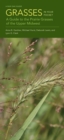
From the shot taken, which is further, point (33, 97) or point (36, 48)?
point (36, 48)

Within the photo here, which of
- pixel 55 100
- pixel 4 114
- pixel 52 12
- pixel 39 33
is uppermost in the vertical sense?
pixel 52 12

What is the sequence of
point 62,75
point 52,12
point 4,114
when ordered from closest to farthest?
point 62,75 < point 4,114 < point 52,12

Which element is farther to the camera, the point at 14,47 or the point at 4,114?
the point at 14,47

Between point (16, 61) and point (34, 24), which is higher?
point (34, 24)

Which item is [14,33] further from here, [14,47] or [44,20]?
[14,47]

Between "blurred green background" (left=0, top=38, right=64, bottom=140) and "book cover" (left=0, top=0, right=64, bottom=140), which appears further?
"book cover" (left=0, top=0, right=64, bottom=140)

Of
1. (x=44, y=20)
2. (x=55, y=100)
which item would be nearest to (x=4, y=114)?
(x=55, y=100)

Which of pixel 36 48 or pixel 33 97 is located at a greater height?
pixel 36 48

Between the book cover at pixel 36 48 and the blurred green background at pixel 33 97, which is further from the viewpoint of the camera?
the book cover at pixel 36 48
